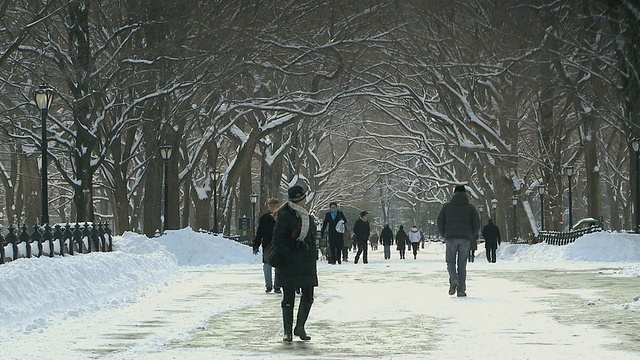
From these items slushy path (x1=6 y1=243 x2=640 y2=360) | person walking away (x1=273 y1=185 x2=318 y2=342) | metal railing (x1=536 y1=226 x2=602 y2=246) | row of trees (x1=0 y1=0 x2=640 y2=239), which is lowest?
slushy path (x1=6 y1=243 x2=640 y2=360)

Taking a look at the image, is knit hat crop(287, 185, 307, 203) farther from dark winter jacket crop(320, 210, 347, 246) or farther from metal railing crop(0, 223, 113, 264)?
dark winter jacket crop(320, 210, 347, 246)

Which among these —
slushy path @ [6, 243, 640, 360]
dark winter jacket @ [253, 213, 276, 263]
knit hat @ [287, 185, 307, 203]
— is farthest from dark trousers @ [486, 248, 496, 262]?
knit hat @ [287, 185, 307, 203]

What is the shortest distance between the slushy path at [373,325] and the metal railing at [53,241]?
2064mm

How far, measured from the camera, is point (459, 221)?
761 inches

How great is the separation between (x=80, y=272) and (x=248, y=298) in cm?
259

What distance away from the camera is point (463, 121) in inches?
1986

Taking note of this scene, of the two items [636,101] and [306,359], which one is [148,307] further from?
[636,101]

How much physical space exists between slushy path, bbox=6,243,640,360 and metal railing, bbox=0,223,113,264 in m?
2.06

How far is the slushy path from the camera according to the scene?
11109 mm

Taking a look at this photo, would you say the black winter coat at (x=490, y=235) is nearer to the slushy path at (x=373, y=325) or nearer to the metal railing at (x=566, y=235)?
the metal railing at (x=566, y=235)

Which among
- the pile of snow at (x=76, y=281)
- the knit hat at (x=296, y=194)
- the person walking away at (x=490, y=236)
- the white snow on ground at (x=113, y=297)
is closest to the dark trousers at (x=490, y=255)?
the person walking away at (x=490, y=236)

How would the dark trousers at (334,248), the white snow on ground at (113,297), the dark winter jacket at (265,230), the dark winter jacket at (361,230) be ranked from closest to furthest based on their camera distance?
the white snow on ground at (113,297) < the dark winter jacket at (265,230) < the dark trousers at (334,248) < the dark winter jacket at (361,230)

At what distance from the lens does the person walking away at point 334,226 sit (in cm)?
3328

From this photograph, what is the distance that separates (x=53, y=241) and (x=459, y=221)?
7.22 meters
